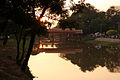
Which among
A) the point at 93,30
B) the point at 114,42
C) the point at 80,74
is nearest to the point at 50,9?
the point at 80,74

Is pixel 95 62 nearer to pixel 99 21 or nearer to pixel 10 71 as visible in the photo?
pixel 10 71

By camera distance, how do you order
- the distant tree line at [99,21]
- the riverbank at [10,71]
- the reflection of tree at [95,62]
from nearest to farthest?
the riverbank at [10,71] → the reflection of tree at [95,62] → the distant tree line at [99,21]

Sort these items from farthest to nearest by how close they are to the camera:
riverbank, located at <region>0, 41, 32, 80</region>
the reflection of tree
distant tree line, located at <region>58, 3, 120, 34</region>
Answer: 1. distant tree line, located at <region>58, 3, 120, 34</region>
2. the reflection of tree
3. riverbank, located at <region>0, 41, 32, 80</region>

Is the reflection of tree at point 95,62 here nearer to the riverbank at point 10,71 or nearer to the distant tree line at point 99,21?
the riverbank at point 10,71

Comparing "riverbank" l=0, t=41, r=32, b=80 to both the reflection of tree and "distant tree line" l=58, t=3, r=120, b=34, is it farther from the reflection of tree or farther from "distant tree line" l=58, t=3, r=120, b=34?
"distant tree line" l=58, t=3, r=120, b=34

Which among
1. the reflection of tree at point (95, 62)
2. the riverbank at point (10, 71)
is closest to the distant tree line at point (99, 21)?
the reflection of tree at point (95, 62)

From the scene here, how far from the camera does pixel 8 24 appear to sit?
5422mm

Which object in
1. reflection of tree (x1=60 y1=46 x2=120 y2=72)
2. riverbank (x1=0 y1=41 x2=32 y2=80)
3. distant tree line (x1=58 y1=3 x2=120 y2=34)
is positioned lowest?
reflection of tree (x1=60 y1=46 x2=120 y2=72)

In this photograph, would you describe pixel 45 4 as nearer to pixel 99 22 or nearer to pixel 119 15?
pixel 99 22

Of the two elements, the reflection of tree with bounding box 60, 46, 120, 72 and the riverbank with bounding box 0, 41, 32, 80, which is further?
the reflection of tree with bounding box 60, 46, 120, 72

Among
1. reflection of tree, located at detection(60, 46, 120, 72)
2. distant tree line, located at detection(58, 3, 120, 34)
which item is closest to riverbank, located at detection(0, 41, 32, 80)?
reflection of tree, located at detection(60, 46, 120, 72)

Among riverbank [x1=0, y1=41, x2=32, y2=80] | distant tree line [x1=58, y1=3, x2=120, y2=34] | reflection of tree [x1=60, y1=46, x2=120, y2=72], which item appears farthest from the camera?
distant tree line [x1=58, y1=3, x2=120, y2=34]

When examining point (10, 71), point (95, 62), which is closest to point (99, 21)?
point (95, 62)

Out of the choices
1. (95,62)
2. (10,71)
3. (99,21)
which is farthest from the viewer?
(99,21)
